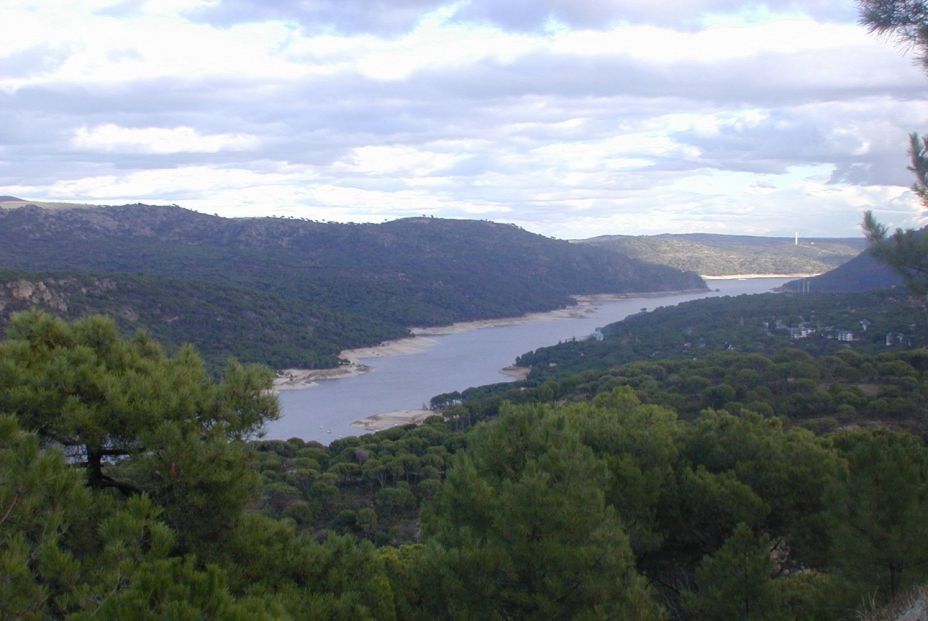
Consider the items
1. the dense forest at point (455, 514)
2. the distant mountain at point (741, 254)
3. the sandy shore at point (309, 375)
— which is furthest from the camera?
the distant mountain at point (741, 254)

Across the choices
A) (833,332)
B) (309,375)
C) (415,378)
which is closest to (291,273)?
(309,375)

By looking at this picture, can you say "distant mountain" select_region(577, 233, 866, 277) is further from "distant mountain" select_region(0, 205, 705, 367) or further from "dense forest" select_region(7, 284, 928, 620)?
"dense forest" select_region(7, 284, 928, 620)

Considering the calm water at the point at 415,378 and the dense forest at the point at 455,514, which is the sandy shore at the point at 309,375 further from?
the dense forest at the point at 455,514

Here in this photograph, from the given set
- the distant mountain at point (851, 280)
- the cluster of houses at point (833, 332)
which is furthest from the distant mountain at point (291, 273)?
the distant mountain at point (851, 280)

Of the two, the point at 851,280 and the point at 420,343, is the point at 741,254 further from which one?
the point at 420,343

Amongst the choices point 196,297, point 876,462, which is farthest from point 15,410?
point 196,297

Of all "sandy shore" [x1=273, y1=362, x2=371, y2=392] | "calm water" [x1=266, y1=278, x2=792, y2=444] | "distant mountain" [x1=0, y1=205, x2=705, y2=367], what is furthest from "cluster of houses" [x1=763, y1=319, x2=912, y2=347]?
"distant mountain" [x1=0, y1=205, x2=705, y2=367]

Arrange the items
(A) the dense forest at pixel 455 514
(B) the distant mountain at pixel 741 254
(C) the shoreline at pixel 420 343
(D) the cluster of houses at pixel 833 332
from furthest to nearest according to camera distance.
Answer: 1. (B) the distant mountain at pixel 741 254
2. (C) the shoreline at pixel 420 343
3. (D) the cluster of houses at pixel 833 332
4. (A) the dense forest at pixel 455 514
